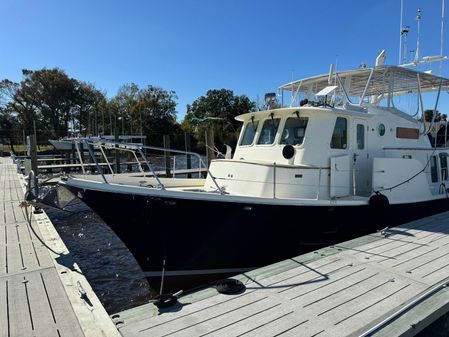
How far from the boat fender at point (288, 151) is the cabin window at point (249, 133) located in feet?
4.89

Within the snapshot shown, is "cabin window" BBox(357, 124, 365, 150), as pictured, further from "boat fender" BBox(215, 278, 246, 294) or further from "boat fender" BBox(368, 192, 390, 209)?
"boat fender" BBox(215, 278, 246, 294)

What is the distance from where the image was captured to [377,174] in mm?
7434

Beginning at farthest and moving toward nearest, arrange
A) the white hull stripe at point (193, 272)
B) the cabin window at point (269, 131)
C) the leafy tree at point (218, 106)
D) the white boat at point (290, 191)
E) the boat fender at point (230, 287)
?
the leafy tree at point (218, 106) < the cabin window at point (269, 131) < the white hull stripe at point (193, 272) < the white boat at point (290, 191) < the boat fender at point (230, 287)

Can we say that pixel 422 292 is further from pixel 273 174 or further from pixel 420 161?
pixel 420 161

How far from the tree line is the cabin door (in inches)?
1640

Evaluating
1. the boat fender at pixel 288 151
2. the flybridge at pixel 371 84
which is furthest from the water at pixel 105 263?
the flybridge at pixel 371 84

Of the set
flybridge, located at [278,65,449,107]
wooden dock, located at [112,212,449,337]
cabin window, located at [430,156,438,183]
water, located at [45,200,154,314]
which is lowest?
water, located at [45,200,154,314]

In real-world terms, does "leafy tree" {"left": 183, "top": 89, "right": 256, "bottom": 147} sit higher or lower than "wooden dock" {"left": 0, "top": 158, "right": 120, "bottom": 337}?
higher

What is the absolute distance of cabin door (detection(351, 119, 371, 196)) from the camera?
7.66m

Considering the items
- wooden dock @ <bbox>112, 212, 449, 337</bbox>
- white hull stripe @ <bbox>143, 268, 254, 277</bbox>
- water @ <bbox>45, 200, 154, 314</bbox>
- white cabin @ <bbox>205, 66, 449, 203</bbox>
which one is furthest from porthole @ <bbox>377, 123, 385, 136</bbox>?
water @ <bbox>45, 200, 154, 314</bbox>

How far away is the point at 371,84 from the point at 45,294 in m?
8.78

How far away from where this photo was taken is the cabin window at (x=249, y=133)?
333 inches

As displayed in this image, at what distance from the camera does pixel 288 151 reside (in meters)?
7.08

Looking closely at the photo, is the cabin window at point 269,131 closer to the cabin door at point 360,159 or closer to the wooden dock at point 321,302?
the cabin door at point 360,159
